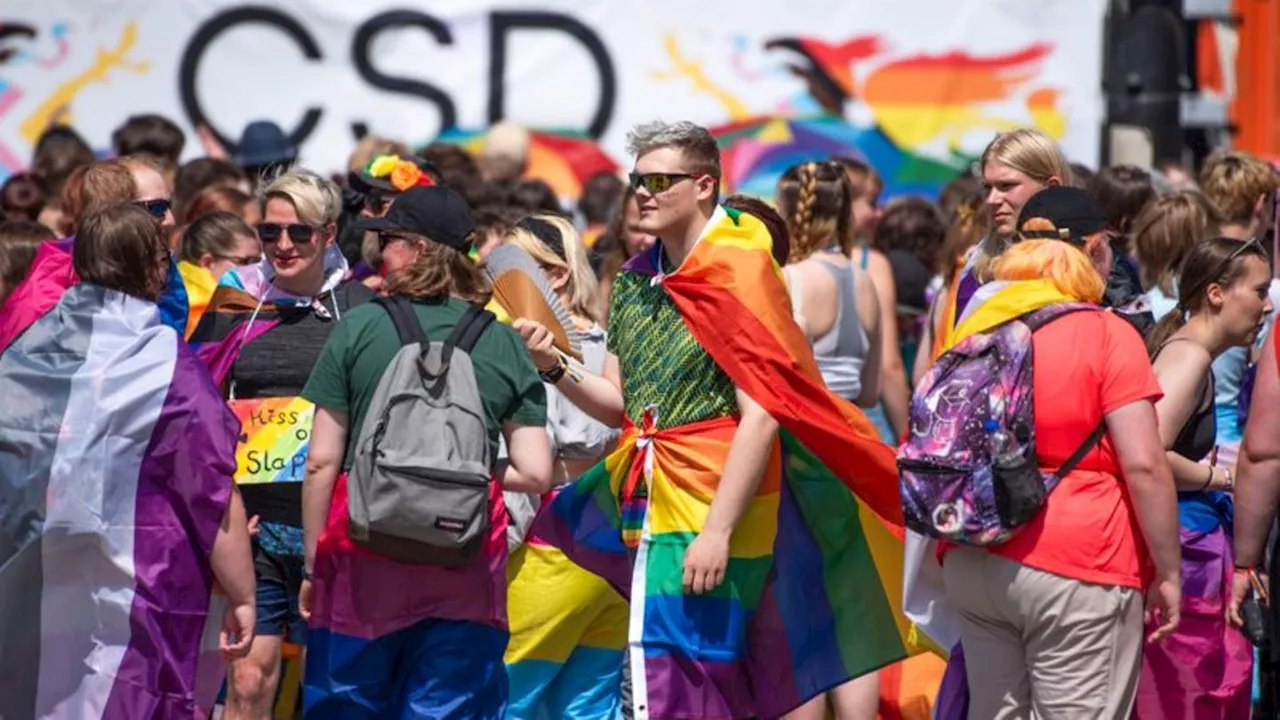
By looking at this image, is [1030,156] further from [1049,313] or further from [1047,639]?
[1047,639]

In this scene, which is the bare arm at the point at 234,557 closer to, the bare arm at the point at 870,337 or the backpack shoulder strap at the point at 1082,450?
the backpack shoulder strap at the point at 1082,450

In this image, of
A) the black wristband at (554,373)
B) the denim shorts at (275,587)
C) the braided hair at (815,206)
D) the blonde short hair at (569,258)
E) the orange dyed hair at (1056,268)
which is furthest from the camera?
the braided hair at (815,206)

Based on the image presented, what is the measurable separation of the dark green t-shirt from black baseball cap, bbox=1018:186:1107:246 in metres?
1.49

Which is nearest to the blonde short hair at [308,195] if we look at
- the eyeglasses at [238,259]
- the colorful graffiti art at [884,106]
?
the eyeglasses at [238,259]

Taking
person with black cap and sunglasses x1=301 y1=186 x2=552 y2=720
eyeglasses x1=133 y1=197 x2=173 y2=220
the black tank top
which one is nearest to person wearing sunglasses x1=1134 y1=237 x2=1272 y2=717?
the black tank top

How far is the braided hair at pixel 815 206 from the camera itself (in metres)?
8.56

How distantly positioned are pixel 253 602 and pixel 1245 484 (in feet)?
9.14

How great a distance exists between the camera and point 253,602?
6066mm

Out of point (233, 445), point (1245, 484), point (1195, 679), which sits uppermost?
point (233, 445)

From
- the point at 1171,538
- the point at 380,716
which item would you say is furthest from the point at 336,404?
the point at 1171,538

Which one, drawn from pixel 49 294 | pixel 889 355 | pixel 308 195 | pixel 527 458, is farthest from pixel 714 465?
pixel 889 355

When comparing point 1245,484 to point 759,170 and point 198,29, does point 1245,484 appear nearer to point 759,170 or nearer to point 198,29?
point 759,170

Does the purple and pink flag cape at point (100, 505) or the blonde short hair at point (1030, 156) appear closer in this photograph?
the purple and pink flag cape at point (100, 505)

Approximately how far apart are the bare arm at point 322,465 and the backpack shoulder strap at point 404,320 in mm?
279
